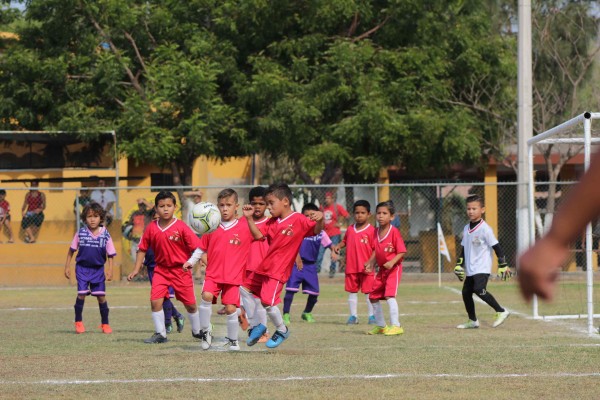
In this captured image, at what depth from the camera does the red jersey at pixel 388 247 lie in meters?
13.0

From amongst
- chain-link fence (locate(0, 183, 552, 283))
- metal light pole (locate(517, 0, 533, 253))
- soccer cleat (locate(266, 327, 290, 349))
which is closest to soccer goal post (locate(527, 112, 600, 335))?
soccer cleat (locate(266, 327, 290, 349))

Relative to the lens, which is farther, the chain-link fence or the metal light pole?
the chain-link fence

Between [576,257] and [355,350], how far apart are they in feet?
54.4

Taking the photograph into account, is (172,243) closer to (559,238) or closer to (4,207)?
(559,238)

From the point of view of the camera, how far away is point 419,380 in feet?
26.8

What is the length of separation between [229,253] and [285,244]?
2.12 ft

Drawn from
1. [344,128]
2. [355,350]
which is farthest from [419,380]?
[344,128]

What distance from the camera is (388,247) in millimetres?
13023

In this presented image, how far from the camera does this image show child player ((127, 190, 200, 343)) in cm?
1129

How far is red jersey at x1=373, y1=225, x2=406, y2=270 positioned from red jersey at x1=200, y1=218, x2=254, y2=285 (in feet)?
9.45

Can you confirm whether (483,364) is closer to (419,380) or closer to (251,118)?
(419,380)

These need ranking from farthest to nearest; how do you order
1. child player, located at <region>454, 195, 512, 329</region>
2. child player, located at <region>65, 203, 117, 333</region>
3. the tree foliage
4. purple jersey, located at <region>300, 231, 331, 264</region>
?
the tree foliage, purple jersey, located at <region>300, 231, 331, 264</region>, child player, located at <region>454, 195, 512, 329</region>, child player, located at <region>65, 203, 117, 333</region>

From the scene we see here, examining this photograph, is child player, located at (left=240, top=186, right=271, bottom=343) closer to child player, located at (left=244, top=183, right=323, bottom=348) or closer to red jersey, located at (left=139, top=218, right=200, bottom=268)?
child player, located at (left=244, top=183, right=323, bottom=348)

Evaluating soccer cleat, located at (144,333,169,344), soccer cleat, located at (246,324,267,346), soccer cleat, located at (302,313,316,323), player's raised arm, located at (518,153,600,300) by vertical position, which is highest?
player's raised arm, located at (518,153,600,300)
